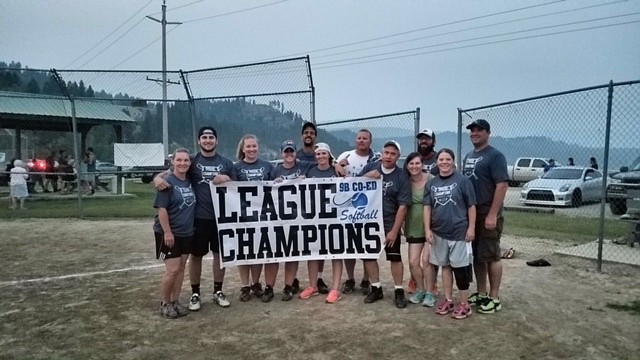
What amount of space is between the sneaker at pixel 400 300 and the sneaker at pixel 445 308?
366mm

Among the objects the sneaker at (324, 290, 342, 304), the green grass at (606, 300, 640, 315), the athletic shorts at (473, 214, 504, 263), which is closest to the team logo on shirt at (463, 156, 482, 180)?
the athletic shorts at (473, 214, 504, 263)

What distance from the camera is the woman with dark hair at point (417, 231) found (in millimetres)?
5090

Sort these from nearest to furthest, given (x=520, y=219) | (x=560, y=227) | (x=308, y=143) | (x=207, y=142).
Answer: (x=207, y=142), (x=308, y=143), (x=560, y=227), (x=520, y=219)

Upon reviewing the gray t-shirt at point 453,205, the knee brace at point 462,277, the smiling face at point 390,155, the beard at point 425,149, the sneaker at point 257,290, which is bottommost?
the sneaker at point 257,290

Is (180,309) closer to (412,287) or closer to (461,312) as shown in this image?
(412,287)

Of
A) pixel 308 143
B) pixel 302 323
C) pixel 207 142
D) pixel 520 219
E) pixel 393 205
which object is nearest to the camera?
pixel 302 323

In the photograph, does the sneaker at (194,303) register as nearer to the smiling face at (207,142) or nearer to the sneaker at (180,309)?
the sneaker at (180,309)

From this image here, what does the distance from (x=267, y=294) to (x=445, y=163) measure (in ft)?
8.03

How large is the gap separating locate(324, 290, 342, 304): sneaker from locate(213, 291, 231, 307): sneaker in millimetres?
1099

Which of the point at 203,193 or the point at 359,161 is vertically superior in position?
the point at 359,161

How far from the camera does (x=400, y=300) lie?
503 cm

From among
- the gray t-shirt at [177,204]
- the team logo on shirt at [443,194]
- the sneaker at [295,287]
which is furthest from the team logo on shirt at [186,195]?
the team logo on shirt at [443,194]

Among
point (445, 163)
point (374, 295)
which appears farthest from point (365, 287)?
point (445, 163)

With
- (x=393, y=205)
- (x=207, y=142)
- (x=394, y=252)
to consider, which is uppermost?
(x=207, y=142)
